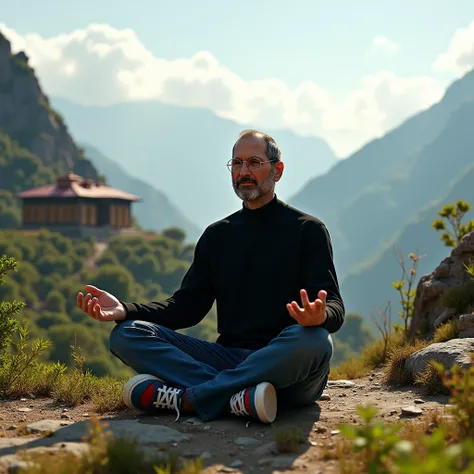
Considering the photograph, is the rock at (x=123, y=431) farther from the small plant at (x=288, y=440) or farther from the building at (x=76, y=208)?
the building at (x=76, y=208)

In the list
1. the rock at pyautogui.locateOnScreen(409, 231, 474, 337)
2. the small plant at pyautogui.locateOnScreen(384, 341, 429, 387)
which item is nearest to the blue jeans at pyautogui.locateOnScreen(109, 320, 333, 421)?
the small plant at pyautogui.locateOnScreen(384, 341, 429, 387)

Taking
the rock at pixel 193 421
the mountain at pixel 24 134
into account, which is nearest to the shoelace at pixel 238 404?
the rock at pixel 193 421

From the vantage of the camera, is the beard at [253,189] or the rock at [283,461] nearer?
the rock at [283,461]

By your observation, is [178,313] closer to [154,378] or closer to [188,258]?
[154,378]

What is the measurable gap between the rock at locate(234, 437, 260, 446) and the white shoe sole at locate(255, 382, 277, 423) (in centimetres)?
25

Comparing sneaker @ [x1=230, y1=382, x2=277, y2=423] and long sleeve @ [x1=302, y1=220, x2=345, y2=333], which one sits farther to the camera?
long sleeve @ [x1=302, y1=220, x2=345, y2=333]

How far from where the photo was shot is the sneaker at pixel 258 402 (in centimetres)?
438

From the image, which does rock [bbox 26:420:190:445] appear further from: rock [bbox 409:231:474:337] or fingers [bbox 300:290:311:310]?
rock [bbox 409:231:474:337]

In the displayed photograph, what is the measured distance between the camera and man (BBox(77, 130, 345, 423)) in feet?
14.9

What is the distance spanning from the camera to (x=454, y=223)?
10016 mm

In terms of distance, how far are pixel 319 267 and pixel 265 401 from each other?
1.04 metres

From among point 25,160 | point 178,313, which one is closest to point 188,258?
point 25,160

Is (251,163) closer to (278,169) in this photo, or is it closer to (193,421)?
(278,169)

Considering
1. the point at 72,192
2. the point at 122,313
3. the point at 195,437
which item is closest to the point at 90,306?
the point at 122,313
